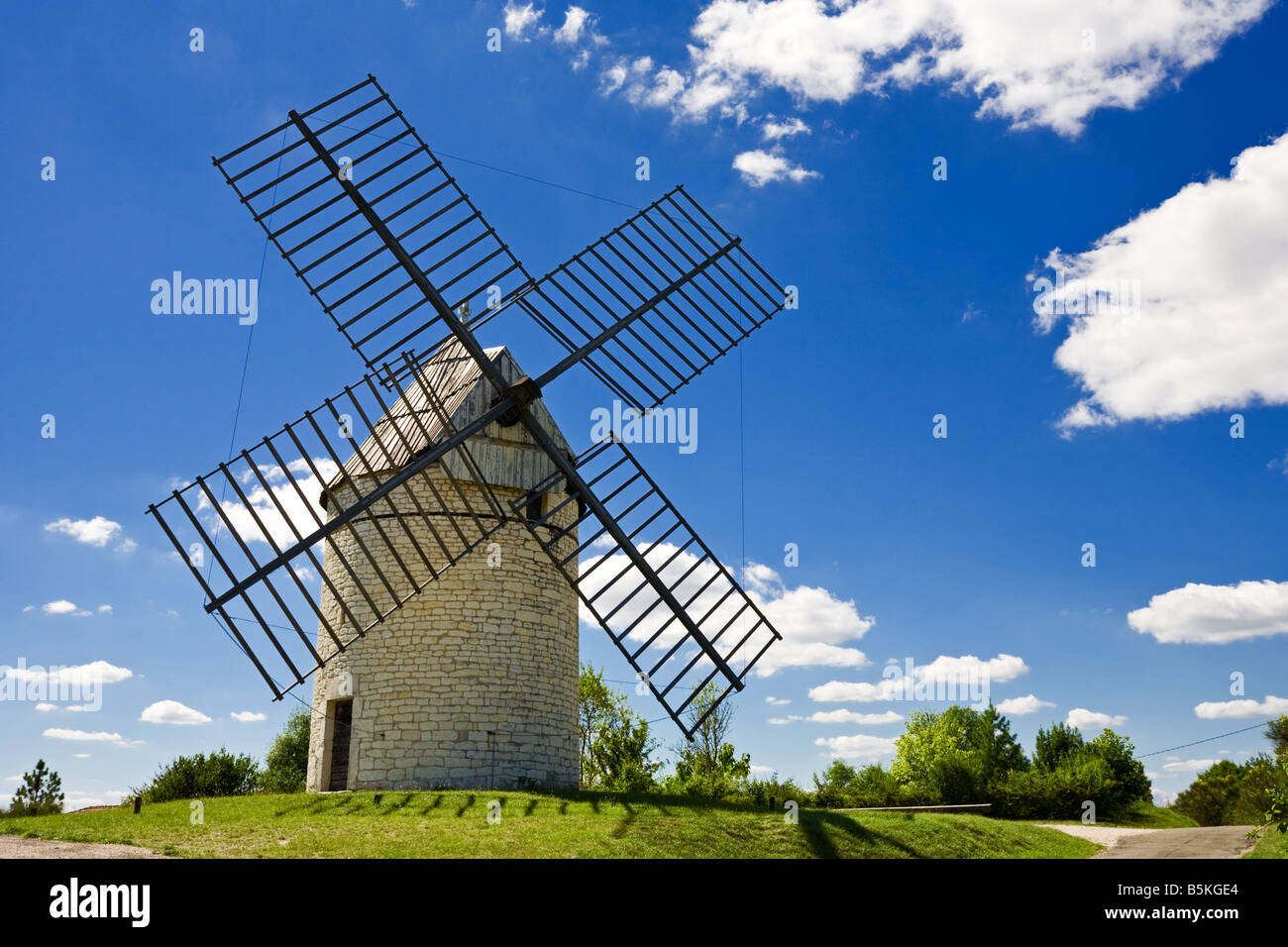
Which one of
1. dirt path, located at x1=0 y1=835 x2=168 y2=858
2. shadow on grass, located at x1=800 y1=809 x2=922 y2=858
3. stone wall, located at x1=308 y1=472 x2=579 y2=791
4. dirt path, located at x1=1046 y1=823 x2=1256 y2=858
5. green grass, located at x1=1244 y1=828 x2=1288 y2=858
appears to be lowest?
dirt path, located at x1=1046 y1=823 x2=1256 y2=858

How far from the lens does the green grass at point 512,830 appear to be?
28.5 feet

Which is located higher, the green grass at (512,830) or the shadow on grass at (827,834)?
the green grass at (512,830)

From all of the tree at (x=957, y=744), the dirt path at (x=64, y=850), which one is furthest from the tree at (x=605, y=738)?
the dirt path at (x=64, y=850)

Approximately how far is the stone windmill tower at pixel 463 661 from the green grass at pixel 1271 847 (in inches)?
370

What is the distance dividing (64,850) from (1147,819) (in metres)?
26.2

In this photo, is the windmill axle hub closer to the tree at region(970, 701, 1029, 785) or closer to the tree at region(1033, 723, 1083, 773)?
the tree at region(1033, 723, 1083, 773)

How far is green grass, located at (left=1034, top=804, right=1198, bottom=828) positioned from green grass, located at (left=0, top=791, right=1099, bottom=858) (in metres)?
11.0

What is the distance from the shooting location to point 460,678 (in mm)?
13312

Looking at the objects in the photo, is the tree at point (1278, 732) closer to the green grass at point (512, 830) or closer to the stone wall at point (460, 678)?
the green grass at point (512, 830)

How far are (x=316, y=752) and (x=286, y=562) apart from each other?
17.0ft

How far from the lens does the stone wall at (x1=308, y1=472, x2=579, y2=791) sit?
1306 cm

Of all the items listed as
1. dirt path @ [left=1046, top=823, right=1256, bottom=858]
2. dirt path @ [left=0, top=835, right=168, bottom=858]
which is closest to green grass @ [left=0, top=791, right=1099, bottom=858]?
dirt path @ [left=0, top=835, right=168, bottom=858]

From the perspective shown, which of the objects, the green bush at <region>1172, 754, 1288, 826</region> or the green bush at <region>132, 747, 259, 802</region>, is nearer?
the green bush at <region>132, 747, 259, 802</region>
